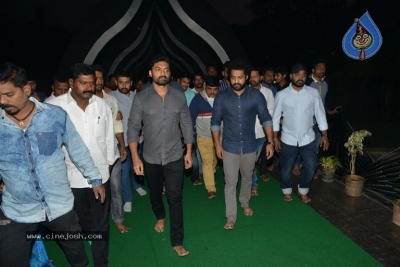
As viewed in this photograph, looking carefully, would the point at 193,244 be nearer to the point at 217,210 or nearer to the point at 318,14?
the point at 217,210

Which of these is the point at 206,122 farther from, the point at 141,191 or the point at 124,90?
the point at 141,191

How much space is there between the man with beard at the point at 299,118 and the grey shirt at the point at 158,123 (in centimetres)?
180

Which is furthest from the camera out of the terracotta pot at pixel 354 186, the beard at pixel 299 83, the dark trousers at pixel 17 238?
the terracotta pot at pixel 354 186

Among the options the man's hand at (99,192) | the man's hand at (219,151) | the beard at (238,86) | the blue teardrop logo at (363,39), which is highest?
the blue teardrop logo at (363,39)

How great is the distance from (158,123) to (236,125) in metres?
1.09

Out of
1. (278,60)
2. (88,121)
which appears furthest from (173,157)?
(278,60)

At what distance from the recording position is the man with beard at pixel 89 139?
10.0 feet

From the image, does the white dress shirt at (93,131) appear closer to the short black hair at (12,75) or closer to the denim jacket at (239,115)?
the short black hair at (12,75)

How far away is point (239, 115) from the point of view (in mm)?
4055

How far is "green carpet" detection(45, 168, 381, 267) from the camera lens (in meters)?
3.55

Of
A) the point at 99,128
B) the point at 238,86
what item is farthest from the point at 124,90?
the point at 238,86

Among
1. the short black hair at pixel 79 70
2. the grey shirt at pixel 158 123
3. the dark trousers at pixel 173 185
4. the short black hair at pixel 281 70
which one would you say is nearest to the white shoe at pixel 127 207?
the dark trousers at pixel 173 185

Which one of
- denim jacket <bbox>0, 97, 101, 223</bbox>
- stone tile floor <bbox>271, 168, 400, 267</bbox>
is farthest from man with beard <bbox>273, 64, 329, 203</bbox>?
denim jacket <bbox>0, 97, 101, 223</bbox>

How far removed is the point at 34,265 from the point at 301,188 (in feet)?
12.8
